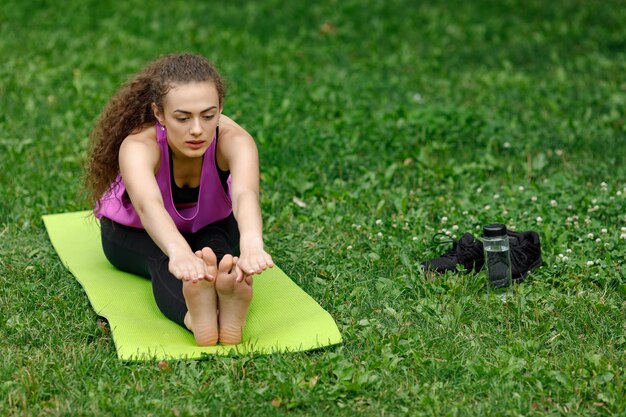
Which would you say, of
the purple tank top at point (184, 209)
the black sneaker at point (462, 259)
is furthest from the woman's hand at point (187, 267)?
the black sneaker at point (462, 259)

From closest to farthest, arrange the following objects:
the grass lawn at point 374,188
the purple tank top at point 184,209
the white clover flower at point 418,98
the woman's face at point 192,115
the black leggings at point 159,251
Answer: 1. the grass lawn at point 374,188
2. the woman's face at point 192,115
3. the black leggings at point 159,251
4. the purple tank top at point 184,209
5. the white clover flower at point 418,98

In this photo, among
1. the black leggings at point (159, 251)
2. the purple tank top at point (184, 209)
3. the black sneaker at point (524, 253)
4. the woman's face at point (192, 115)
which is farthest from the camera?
the black sneaker at point (524, 253)

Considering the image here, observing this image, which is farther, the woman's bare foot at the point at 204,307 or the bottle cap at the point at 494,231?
the bottle cap at the point at 494,231

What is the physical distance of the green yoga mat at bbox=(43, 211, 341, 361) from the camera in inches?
150

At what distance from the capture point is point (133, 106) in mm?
4340

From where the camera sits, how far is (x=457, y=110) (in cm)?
690

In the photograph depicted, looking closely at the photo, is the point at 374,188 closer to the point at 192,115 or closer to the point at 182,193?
the point at 182,193

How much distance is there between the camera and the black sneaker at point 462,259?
4477 mm

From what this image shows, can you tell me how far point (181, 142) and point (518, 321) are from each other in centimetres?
157

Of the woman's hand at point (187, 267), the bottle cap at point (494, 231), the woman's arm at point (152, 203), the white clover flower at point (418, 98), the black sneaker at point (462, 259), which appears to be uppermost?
the woman's arm at point (152, 203)

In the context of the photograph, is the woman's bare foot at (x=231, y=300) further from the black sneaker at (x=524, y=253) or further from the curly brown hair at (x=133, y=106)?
the black sneaker at (x=524, y=253)

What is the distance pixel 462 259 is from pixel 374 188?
52.6 inches

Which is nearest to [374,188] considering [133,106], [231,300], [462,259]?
[462,259]

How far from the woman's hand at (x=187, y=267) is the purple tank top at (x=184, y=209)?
1.96 feet
